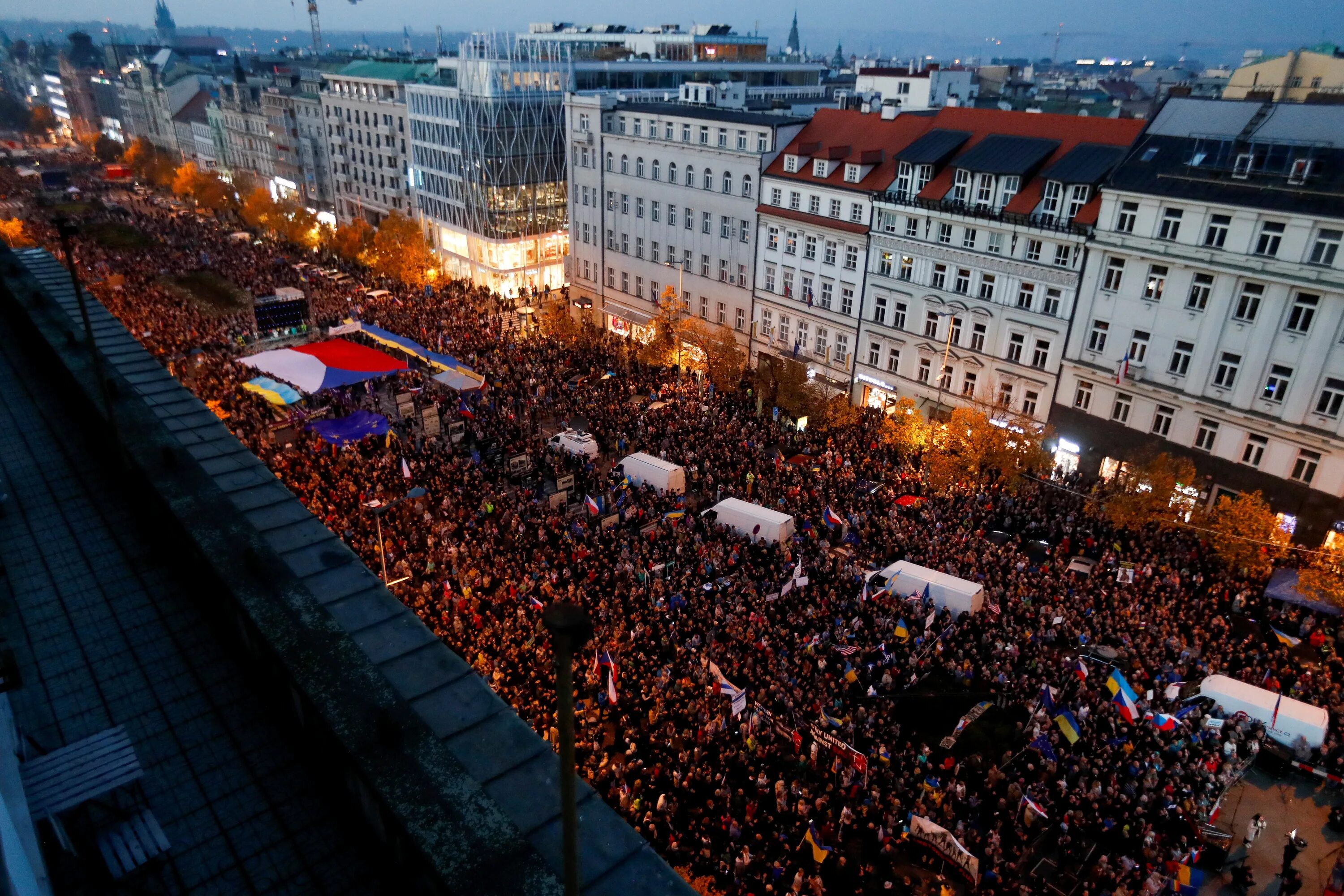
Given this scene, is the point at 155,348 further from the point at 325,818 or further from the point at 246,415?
the point at 325,818

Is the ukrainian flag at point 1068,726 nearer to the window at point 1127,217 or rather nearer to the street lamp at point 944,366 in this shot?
the street lamp at point 944,366

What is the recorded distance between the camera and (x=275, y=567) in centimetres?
1169

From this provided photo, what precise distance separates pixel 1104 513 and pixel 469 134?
5901cm

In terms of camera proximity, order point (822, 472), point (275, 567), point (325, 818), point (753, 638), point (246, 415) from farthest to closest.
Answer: point (246, 415) → point (822, 472) → point (753, 638) → point (275, 567) → point (325, 818)

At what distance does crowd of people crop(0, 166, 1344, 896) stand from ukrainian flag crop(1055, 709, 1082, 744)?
488 millimetres

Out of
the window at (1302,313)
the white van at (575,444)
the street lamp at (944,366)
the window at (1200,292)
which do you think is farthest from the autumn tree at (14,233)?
the window at (1302,313)

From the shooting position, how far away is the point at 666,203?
5744 cm

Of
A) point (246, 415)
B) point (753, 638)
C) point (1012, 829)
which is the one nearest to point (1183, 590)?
point (1012, 829)

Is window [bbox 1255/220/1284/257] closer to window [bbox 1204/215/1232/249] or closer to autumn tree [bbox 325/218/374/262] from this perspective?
window [bbox 1204/215/1232/249]

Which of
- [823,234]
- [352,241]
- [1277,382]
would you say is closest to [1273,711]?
[1277,382]

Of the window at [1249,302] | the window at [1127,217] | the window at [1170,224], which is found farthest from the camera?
the window at [1127,217]

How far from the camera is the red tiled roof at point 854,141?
45844mm

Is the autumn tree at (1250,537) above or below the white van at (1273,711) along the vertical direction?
above

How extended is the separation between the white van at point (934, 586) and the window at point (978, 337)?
17.7 meters
